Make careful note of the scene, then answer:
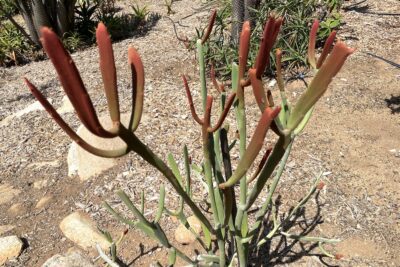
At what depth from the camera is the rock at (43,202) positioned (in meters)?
2.25

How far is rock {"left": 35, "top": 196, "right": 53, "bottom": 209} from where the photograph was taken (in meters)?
2.25

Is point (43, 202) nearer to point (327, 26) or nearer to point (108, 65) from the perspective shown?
point (108, 65)

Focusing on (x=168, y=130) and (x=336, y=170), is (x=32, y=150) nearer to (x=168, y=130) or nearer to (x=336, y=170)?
(x=168, y=130)

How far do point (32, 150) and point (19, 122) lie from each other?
43cm

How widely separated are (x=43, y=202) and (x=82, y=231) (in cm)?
42


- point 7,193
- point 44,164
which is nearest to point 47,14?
point 44,164

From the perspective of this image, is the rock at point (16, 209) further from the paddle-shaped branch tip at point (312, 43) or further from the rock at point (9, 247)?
the paddle-shaped branch tip at point (312, 43)

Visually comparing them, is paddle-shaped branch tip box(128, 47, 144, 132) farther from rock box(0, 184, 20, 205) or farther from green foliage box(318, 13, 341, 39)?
green foliage box(318, 13, 341, 39)

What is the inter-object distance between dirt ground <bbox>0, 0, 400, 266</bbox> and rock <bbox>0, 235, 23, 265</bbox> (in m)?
0.03

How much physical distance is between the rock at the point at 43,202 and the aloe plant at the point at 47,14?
287 centimetres

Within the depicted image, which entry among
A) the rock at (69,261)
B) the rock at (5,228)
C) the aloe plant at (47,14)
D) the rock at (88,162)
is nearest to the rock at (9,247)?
the rock at (5,228)

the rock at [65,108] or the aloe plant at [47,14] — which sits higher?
the aloe plant at [47,14]

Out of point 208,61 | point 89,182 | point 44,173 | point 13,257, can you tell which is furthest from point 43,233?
point 208,61

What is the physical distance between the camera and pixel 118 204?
2150 mm
